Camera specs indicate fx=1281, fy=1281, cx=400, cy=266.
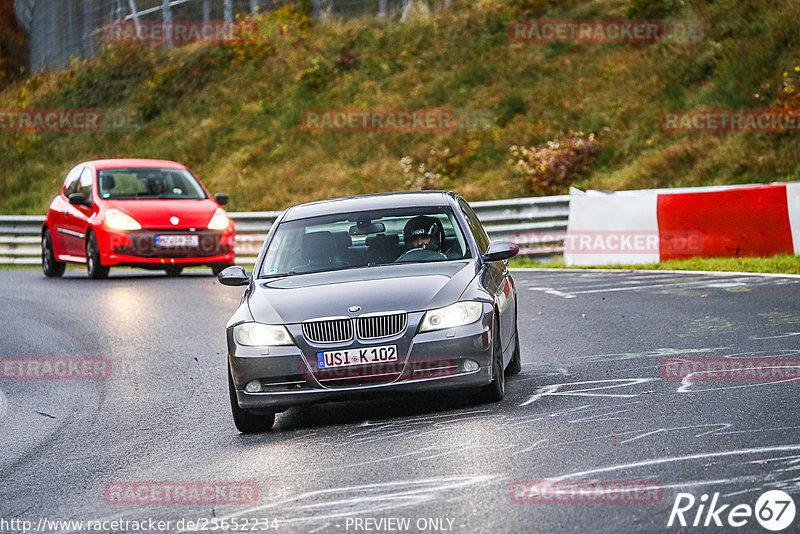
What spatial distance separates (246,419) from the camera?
27.0ft

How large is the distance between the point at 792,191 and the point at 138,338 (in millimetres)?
8790

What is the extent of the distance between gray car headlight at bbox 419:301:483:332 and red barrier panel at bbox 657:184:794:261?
1003 cm

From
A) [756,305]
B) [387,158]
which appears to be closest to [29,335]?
[756,305]

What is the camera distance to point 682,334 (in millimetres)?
11297

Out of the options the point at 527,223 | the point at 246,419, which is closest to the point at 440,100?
the point at 527,223

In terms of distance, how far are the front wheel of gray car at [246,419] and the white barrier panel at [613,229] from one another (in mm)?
11277

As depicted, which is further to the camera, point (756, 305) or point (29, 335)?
point (29, 335)

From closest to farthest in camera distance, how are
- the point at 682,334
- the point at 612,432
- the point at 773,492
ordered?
the point at 773,492
the point at 612,432
the point at 682,334

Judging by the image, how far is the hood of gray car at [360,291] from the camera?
A: 798 cm

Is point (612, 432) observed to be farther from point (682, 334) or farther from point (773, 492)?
point (682, 334)

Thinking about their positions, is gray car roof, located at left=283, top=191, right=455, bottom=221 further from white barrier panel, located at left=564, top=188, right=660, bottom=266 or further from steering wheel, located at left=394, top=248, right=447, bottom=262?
white barrier panel, located at left=564, top=188, right=660, bottom=266

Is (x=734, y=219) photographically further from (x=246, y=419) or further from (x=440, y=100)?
(x=440, y=100)

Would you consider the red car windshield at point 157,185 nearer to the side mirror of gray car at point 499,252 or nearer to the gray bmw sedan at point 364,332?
the gray bmw sedan at point 364,332

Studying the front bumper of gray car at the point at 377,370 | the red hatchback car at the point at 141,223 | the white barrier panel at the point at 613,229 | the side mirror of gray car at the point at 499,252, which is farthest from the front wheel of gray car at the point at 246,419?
the red hatchback car at the point at 141,223
